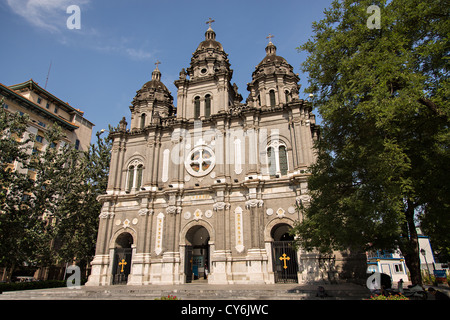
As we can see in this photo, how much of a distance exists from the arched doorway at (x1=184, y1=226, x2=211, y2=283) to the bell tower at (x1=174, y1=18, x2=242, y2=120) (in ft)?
35.5

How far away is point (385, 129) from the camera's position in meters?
9.85

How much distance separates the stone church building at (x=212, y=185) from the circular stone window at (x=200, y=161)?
91 millimetres

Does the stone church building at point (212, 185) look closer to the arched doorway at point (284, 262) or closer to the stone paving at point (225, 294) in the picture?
the arched doorway at point (284, 262)

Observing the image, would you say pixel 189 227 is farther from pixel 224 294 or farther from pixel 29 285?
pixel 29 285

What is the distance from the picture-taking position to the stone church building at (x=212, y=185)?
71.8 ft

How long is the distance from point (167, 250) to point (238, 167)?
8772mm

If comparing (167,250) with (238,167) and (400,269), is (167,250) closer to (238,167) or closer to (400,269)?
(238,167)

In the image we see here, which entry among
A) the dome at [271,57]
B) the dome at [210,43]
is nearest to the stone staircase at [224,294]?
the dome at [271,57]

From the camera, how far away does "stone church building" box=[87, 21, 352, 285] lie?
21891 mm

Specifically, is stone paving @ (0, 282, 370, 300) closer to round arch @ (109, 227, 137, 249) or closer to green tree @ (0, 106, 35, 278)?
green tree @ (0, 106, 35, 278)

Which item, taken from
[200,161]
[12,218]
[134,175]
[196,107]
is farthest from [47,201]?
[196,107]

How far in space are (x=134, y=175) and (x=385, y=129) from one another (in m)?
23.0

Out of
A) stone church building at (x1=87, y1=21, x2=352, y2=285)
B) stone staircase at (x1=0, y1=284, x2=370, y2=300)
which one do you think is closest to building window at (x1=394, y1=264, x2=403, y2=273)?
stone church building at (x1=87, y1=21, x2=352, y2=285)

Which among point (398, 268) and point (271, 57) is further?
point (398, 268)
